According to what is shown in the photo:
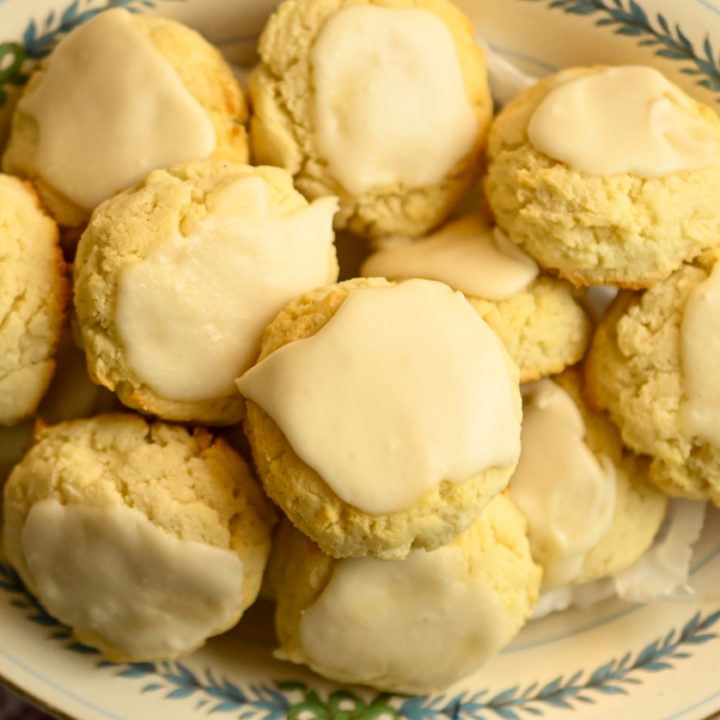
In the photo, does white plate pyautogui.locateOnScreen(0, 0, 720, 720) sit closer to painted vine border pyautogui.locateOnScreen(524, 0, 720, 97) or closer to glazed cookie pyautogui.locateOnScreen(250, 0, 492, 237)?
painted vine border pyautogui.locateOnScreen(524, 0, 720, 97)

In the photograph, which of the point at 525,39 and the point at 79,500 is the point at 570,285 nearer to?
the point at 525,39

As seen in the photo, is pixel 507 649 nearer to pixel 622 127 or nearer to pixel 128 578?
pixel 128 578

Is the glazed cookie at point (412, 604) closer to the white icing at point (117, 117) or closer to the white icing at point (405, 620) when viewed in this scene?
the white icing at point (405, 620)

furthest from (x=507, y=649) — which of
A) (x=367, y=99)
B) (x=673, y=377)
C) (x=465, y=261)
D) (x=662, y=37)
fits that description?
(x=662, y=37)

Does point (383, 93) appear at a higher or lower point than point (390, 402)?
higher

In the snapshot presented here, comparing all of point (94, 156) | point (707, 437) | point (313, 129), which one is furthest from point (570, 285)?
point (94, 156)

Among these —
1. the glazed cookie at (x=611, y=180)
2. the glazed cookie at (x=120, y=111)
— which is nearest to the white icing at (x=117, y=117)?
the glazed cookie at (x=120, y=111)
